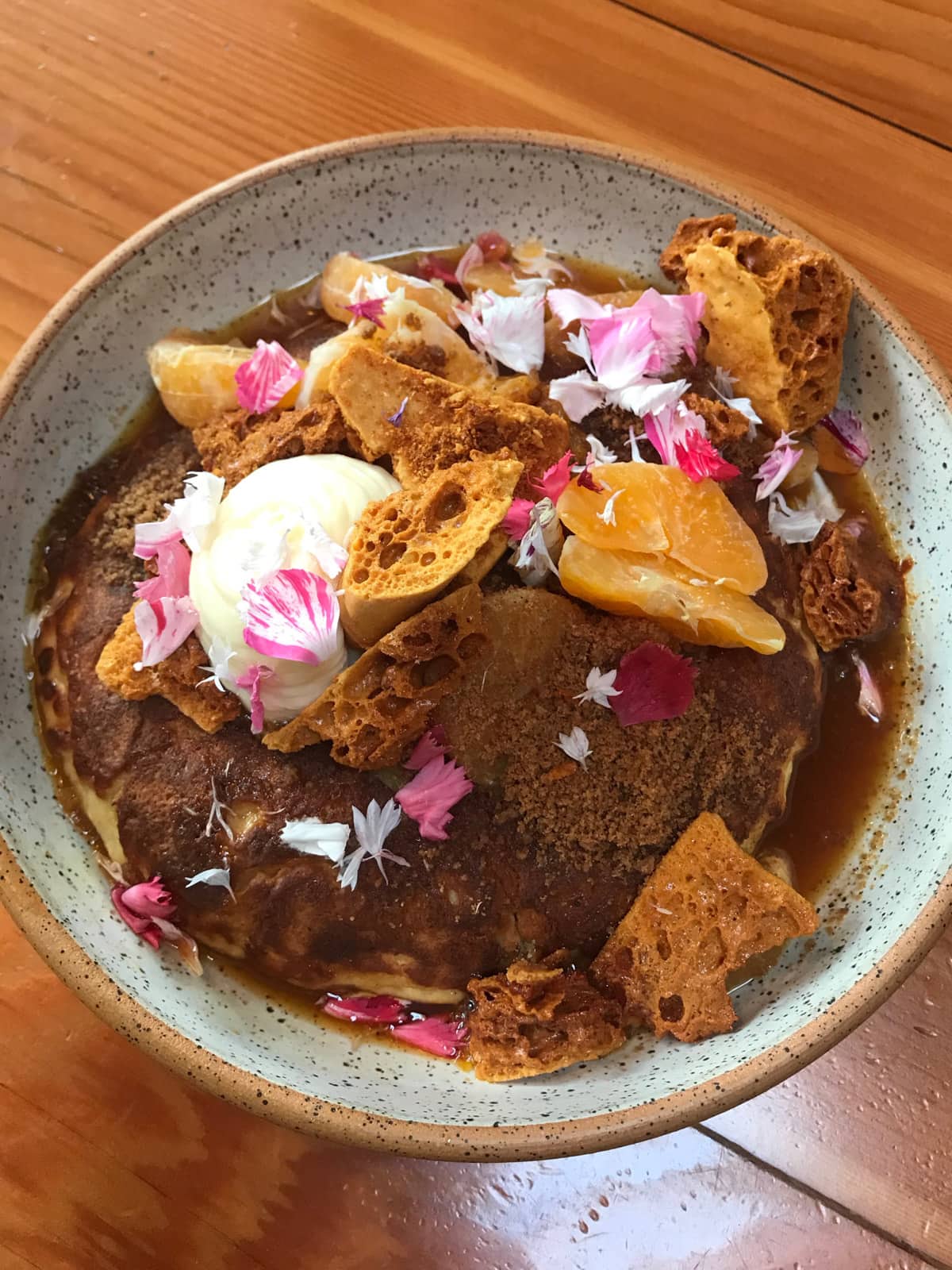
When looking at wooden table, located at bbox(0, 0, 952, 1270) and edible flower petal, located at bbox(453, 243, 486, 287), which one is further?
edible flower petal, located at bbox(453, 243, 486, 287)

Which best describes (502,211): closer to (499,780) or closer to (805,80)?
(805,80)

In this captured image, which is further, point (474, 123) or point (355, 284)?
point (474, 123)

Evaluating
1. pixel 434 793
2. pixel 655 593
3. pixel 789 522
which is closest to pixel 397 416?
Result: pixel 655 593

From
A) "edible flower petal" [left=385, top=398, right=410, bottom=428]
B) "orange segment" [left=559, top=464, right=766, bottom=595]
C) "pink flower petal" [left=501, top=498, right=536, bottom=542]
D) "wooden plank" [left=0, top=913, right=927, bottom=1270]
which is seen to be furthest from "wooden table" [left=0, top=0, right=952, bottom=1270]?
"pink flower petal" [left=501, top=498, right=536, bottom=542]

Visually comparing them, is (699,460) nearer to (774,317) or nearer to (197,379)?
(774,317)

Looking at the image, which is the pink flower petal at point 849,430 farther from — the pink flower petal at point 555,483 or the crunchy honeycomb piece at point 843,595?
the pink flower petal at point 555,483

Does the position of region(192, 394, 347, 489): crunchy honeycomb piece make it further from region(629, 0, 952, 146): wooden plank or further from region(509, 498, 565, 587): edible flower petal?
region(629, 0, 952, 146): wooden plank

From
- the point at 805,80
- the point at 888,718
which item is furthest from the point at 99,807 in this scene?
the point at 805,80
